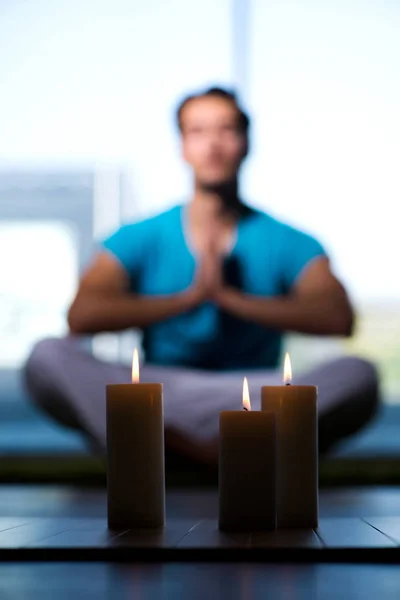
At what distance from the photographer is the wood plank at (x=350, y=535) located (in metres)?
1.08

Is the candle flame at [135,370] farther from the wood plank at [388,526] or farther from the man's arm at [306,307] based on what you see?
the man's arm at [306,307]

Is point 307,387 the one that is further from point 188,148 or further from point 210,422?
point 188,148

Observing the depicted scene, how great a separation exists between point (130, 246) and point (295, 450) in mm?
1912

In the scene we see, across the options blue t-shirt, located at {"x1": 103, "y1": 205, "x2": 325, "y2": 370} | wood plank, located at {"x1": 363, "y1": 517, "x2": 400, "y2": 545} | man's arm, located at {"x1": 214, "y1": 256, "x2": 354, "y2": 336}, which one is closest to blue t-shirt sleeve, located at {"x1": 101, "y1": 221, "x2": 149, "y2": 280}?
blue t-shirt, located at {"x1": 103, "y1": 205, "x2": 325, "y2": 370}

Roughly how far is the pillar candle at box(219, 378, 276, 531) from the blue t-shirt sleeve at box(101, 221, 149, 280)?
194 centimetres

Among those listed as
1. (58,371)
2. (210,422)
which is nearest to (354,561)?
(210,422)

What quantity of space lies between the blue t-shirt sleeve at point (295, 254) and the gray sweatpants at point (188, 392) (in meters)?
0.38

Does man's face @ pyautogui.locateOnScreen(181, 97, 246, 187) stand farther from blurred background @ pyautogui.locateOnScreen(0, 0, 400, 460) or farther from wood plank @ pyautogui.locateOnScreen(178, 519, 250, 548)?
wood plank @ pyautogui.locateOnScreen(178, 519, 250, 548)

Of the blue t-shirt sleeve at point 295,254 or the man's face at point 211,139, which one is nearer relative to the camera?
the blue t-shirt sleeve at point 295,254

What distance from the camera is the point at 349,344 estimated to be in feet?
17.3

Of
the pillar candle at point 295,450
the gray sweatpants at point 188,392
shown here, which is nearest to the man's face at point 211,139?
the gray sweatpants at point 188,392

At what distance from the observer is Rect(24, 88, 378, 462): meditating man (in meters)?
2.58

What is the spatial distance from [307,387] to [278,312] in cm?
160

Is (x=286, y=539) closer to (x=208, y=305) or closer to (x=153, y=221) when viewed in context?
(x=208, y=305)
